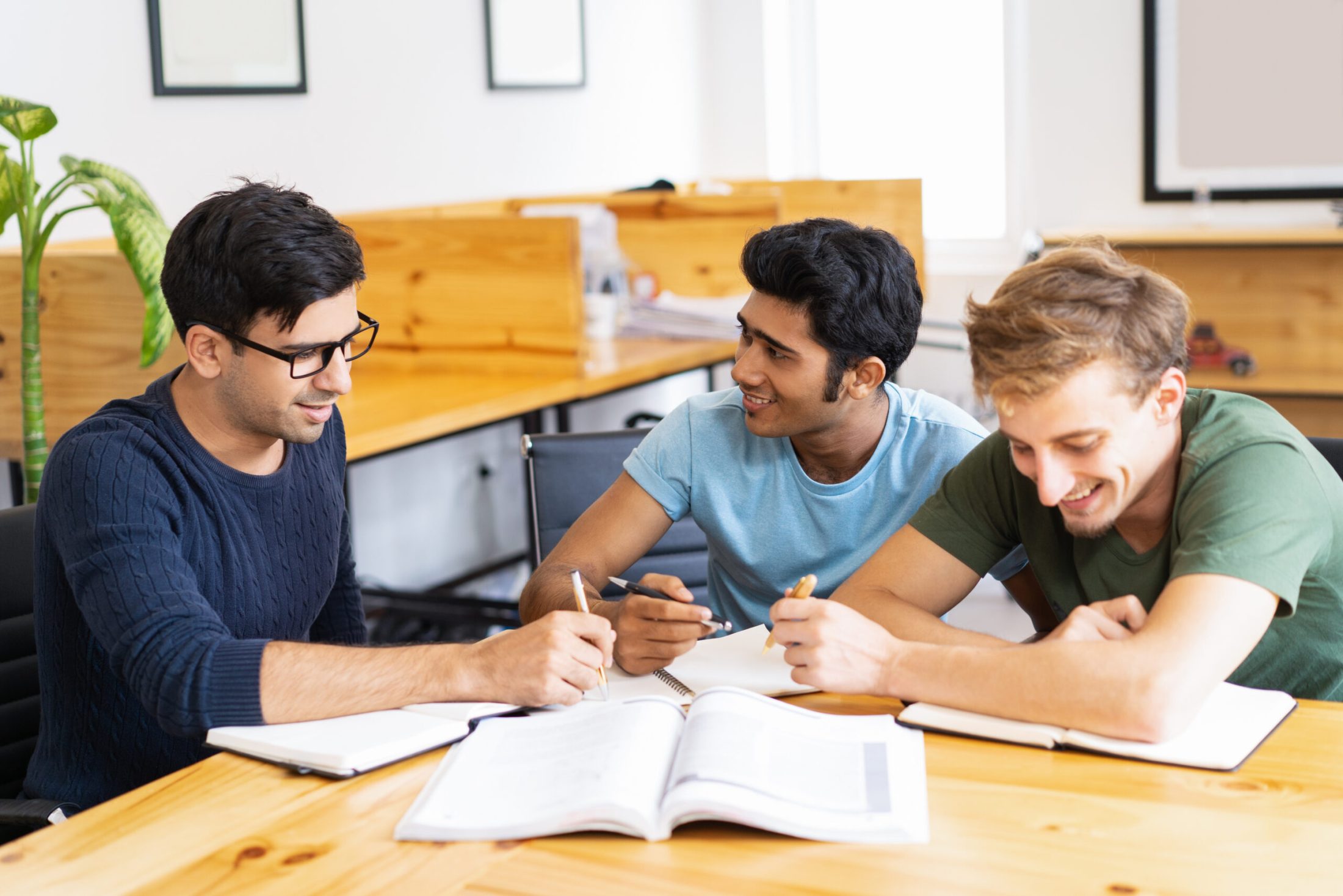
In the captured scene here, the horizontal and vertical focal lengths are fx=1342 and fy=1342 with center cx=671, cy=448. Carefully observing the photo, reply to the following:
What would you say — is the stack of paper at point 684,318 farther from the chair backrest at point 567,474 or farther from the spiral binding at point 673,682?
the spiral binding at point 673,682

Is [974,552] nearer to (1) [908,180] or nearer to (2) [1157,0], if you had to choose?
(1) [908,180]

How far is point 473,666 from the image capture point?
4.31 feet

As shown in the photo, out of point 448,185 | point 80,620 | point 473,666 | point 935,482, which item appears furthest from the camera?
point 448,185

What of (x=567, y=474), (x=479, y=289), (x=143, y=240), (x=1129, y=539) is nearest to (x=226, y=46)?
(x=479, y=289)

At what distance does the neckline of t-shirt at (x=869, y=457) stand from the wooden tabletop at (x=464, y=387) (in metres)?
0.83

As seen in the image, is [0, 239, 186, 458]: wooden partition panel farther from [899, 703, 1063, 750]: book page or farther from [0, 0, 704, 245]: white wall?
[899, 703, 1063, 750]: book page

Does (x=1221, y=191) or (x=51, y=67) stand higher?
(x=51, y=67)

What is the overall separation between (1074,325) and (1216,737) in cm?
39

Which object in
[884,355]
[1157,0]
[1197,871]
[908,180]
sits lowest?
[1197,871]

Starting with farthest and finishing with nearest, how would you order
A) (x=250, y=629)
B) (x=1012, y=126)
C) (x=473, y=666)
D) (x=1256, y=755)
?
(x=1012, y=126) < (x=250, y=629) < (x=473, y=666) < (x=1256, y=755)

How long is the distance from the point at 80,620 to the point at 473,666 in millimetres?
448

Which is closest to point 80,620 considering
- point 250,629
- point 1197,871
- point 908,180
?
point 250,629

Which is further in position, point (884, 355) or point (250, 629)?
point (884, 355)

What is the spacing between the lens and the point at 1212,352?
14.1 ft
